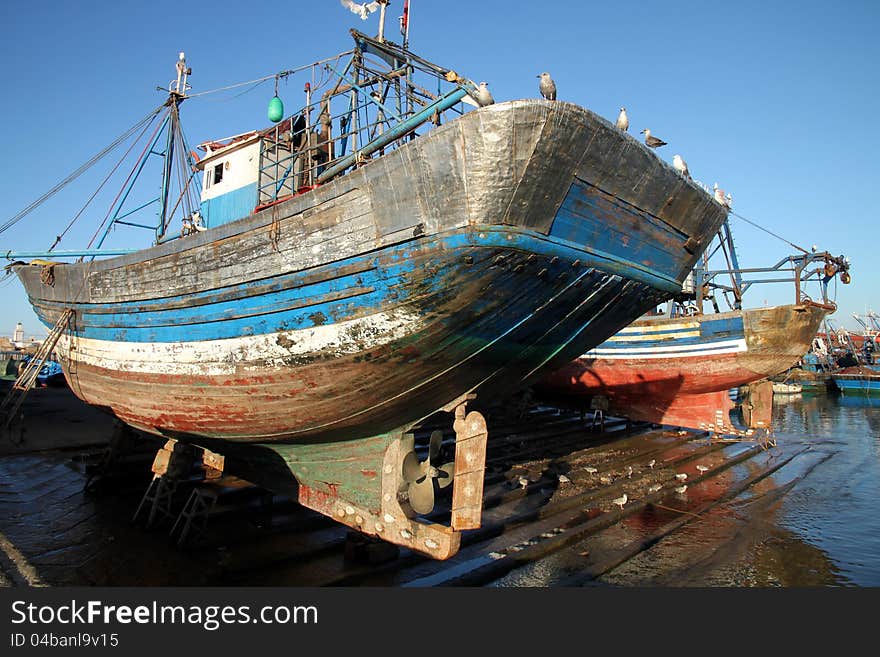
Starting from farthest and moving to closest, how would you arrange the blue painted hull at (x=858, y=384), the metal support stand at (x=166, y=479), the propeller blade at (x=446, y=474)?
the blue painted hull at (x=858, y=384) < the metal support stand at (x=166, y=479) < the propeller blade at (x=446, y=474)

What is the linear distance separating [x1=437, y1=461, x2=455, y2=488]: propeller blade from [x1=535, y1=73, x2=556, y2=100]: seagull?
325cm

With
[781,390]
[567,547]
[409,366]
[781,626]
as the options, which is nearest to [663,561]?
[567,547]

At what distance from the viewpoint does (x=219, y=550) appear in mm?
5543

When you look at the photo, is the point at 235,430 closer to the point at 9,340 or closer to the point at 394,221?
the point at 394,221

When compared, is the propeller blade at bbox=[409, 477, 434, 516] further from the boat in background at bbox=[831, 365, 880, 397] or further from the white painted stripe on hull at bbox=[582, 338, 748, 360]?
the boat in background at bbox=[831, 365, 880, 397]

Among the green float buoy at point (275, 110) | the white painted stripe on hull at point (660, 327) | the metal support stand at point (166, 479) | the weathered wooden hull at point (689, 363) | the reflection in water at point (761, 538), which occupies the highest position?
the green float buoy at point (275, 110)

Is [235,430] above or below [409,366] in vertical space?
below

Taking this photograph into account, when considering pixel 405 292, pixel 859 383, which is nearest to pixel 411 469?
pixel 405 292

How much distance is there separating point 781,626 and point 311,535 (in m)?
4.73

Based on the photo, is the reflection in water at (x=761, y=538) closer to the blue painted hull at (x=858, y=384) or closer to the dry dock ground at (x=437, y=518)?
the dry dock ground at (x=437, y=518)

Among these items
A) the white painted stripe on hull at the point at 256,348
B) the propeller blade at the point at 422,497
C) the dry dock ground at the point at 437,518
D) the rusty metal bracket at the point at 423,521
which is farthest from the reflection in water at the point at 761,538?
the white painted stripe on hull at the point at 256,348

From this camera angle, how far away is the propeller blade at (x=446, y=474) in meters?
4.81

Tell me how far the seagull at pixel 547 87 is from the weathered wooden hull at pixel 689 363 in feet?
37.9

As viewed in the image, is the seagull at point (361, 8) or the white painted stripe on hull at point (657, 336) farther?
the white painted stripe on hull at point (657, 336)
